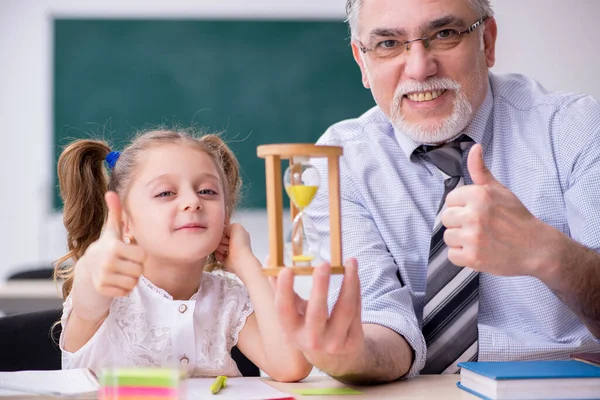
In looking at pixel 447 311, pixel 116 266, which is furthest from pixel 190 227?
pixel 447 311

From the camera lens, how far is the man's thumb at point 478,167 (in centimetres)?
155

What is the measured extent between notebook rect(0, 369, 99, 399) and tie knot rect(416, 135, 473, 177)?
3.83ft

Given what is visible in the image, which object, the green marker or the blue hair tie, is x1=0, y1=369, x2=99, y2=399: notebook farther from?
the blue hair tie

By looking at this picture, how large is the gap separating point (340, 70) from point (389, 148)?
4.28 m

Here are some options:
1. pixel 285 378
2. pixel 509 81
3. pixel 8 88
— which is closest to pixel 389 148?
pixel 509 81

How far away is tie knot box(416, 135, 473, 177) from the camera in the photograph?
7.30 feet

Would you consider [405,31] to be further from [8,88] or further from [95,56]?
[8,88]

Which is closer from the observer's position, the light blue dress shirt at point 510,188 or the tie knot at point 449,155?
the light blue dress shirt at point 510,188

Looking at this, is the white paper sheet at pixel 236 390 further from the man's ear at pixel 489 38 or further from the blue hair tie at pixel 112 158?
the man's ear at pixel 489 38

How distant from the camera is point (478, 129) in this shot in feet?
7.59

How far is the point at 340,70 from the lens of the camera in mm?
6578

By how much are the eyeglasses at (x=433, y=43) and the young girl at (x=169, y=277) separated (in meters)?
0.61

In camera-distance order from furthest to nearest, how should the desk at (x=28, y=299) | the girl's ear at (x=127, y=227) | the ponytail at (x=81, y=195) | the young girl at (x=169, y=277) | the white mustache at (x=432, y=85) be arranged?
the desk at (x=28, y=299) → the white mustache at (x=432, y=85) → the ponytail at (x=81, y=195) → the girl's ear at (x=127, y=227) → the young girl at (x=169, y=277)

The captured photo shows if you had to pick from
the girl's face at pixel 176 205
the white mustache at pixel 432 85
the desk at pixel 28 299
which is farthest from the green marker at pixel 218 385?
the desk at pixel 28 299
